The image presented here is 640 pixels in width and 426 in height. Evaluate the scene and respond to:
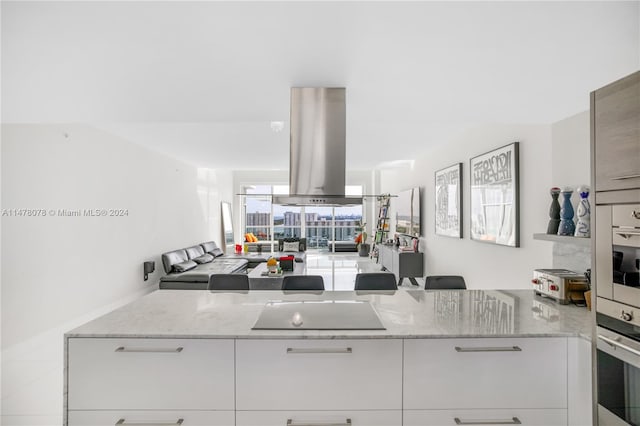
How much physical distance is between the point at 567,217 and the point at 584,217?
23 centimetres

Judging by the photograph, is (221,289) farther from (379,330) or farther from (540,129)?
(540,129)

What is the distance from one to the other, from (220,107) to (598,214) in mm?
3066

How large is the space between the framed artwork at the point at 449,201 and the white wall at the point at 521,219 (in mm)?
90

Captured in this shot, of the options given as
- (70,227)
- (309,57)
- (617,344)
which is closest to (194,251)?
(70,227)

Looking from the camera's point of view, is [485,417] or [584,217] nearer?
[485,417]

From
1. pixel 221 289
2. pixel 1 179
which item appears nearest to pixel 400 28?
pixel 221 289

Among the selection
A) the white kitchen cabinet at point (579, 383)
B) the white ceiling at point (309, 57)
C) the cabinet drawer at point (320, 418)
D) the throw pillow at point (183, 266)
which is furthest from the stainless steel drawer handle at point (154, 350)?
the throw pillow at point (183, 266)

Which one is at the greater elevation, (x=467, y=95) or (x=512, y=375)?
(x=467, y=95)

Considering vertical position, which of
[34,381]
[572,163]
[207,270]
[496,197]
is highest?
[572,163]

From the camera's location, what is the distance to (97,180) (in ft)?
15.2

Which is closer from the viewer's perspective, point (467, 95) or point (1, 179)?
point (467, 95)

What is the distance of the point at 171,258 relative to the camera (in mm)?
5898

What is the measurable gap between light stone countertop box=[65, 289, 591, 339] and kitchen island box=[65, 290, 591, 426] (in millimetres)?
19

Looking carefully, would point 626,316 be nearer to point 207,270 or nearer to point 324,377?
point 324,377
